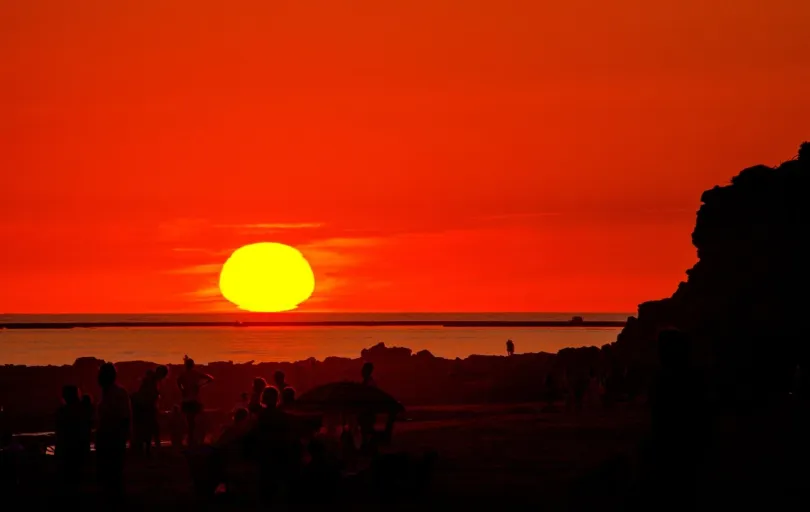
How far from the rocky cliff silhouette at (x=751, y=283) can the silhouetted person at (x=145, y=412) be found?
13.8m

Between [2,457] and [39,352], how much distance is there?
105 m

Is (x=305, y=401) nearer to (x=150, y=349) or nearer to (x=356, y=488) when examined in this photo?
(x=356, y=488)

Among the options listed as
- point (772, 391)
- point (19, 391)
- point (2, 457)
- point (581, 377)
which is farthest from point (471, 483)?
point (19, 391)

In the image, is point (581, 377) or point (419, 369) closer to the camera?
point (581, 377)

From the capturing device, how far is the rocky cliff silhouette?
3006 cm

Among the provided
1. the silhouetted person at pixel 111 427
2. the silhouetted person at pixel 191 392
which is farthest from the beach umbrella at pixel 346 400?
the silhouetted person at pixel 111 427

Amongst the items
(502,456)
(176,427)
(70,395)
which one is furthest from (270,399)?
(176,427)

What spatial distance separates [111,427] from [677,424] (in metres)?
8.11

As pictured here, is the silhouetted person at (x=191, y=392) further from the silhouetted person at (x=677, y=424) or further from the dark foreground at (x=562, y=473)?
the silhouetted person at (x=677, y=424)

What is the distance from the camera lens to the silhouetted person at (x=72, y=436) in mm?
17375

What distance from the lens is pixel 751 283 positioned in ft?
106

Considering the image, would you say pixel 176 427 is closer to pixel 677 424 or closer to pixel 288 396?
pixel 288 396

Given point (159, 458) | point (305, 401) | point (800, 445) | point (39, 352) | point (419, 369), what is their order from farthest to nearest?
1. point (39, 352)
2. point (419, 369)
3. point (159, 458)
4. point (305, 401)
5. point (800, 445)

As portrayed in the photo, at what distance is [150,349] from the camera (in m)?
130
